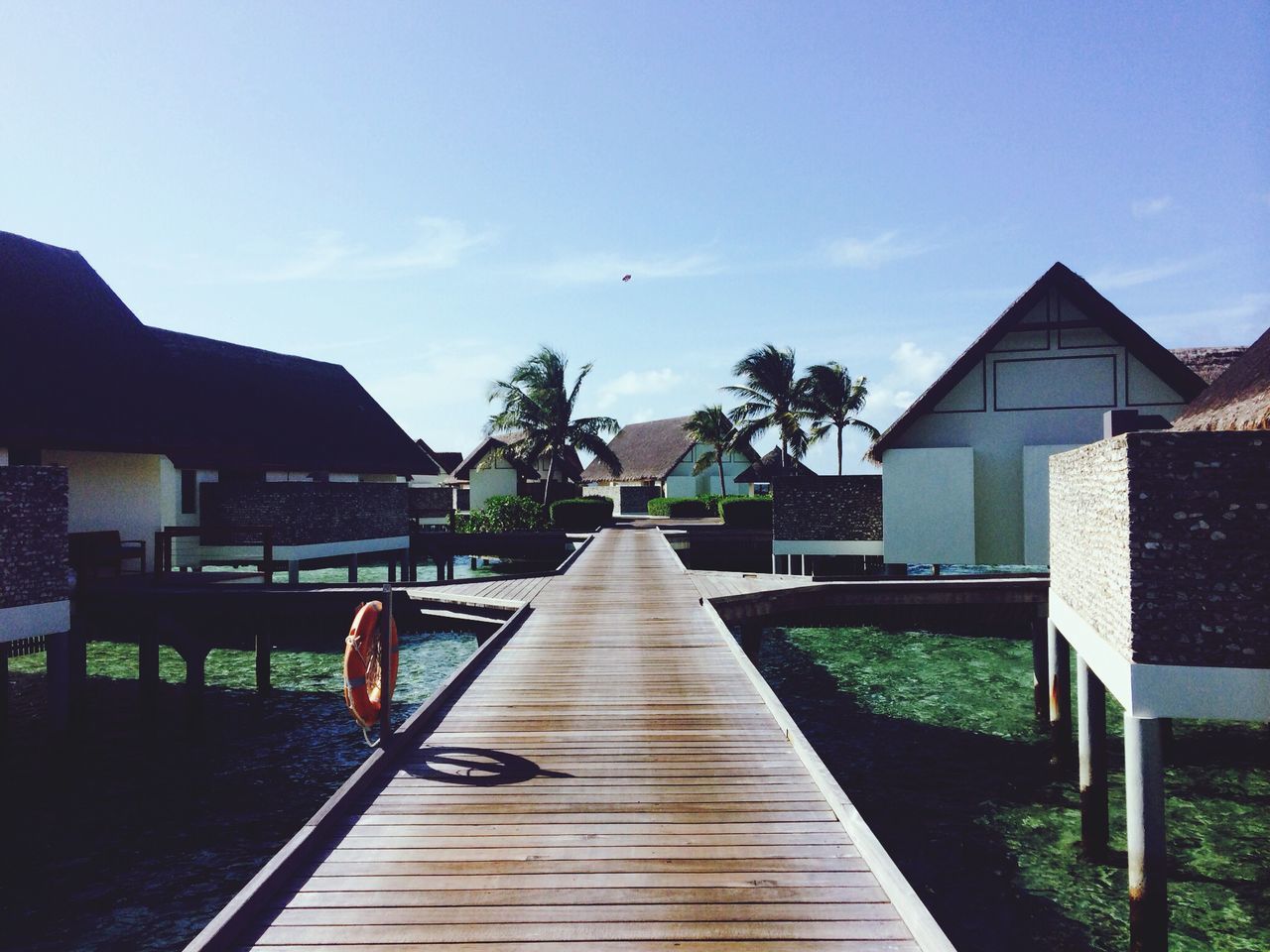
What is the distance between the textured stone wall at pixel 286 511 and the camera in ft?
71.9

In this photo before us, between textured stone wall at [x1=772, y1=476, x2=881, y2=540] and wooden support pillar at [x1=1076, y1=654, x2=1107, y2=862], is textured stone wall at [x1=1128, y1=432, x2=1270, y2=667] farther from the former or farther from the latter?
textured stone wall at [x1=772, y1=476, x2=881, y2=540]

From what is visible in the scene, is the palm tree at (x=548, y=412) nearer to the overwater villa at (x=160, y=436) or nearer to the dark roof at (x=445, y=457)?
the overwater villa at (x=160, y=436)

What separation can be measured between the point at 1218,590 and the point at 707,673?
4.99 metres

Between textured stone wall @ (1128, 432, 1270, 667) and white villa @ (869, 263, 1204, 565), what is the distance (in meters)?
11.2

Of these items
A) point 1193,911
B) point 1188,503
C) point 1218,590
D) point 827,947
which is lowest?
point 1193,911

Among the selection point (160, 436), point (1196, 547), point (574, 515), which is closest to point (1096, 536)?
point (1196, 547)

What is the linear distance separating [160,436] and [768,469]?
35802 millimetres

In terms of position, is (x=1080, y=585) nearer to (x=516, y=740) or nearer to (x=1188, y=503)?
(x=1188, y=503)

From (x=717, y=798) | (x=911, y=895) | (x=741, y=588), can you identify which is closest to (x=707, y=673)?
(x=717, y=798)

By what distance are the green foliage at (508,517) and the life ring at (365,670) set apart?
87.7 feet

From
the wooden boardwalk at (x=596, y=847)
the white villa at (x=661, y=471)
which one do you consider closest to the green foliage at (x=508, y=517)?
the white villa at (x=661, y=471)

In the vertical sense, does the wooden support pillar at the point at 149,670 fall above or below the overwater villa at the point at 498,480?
below

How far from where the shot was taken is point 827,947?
392 centimetres

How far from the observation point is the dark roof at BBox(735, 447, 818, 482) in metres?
48.7
